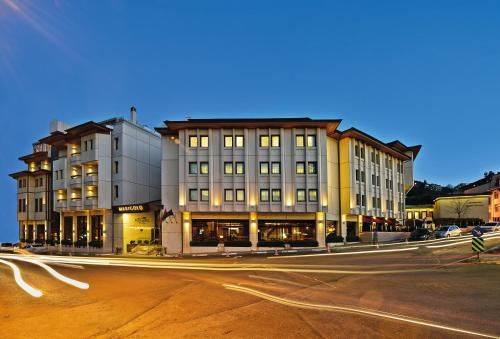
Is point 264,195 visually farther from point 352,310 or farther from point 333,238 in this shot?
point 352,310

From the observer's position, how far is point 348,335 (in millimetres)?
8414

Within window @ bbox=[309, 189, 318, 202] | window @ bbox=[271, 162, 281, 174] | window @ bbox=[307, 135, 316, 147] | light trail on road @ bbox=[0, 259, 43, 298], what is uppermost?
window @ bbox=[307, 135, 316, 147]

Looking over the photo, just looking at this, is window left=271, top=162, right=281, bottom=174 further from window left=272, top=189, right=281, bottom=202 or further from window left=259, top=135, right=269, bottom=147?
window left=259, top=135, right=269, bottom=147

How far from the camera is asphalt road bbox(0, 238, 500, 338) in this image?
351 inches

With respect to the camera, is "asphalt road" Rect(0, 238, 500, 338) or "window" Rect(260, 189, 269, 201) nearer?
"asphalt road" Rect(0, 238, 500, 338)

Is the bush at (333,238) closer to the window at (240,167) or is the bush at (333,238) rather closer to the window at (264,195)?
the window at (264,195)

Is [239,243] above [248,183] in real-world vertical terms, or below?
below

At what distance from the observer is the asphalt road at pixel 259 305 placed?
8.92 metres

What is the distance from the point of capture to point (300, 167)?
45.2 meters

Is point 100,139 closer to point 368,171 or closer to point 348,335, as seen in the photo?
point 368,171

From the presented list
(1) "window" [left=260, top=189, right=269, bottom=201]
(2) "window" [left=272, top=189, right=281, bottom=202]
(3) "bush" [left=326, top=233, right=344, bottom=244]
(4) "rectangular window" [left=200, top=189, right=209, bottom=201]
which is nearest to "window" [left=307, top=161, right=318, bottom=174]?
(2) "window" [left=272, top=189, right=281, bottom=202]

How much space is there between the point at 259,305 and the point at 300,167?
34.2 meters

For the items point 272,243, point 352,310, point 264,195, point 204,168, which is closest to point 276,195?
point 264,195

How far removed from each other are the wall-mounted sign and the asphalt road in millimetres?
26300
